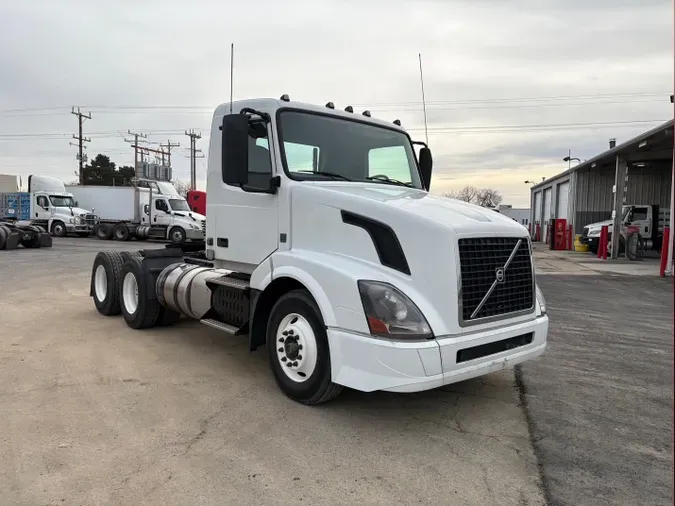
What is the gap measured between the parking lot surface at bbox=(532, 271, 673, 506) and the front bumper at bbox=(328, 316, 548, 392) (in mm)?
774

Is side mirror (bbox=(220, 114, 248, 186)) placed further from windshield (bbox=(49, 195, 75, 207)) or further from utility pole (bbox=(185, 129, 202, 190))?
utility pole (bbox=(185, 129, 202, 190))

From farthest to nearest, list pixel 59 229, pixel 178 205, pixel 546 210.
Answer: pixel 546 210 < pixel 59 229 < pixel 178 205

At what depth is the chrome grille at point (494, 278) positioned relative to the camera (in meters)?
3.74

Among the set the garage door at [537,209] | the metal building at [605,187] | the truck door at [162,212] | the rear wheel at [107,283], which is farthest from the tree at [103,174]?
the rear wheel at [107,283]

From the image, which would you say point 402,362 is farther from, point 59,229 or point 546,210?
point 546,210

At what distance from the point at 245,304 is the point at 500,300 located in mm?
2328

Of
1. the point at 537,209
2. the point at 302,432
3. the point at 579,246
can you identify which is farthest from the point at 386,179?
the point at 537,209

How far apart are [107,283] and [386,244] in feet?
17.5

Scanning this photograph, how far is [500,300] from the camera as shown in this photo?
3992mm

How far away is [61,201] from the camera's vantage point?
105 feet

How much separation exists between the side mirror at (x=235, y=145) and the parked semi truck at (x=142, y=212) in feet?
78.3

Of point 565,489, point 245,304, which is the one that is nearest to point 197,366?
point 245,304

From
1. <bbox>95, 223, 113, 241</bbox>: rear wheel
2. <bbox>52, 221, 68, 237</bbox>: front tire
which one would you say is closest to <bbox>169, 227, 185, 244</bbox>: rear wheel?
<bbox>95, 223, 113, 241</bbox>: rear wheel

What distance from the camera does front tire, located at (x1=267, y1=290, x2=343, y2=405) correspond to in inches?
157
